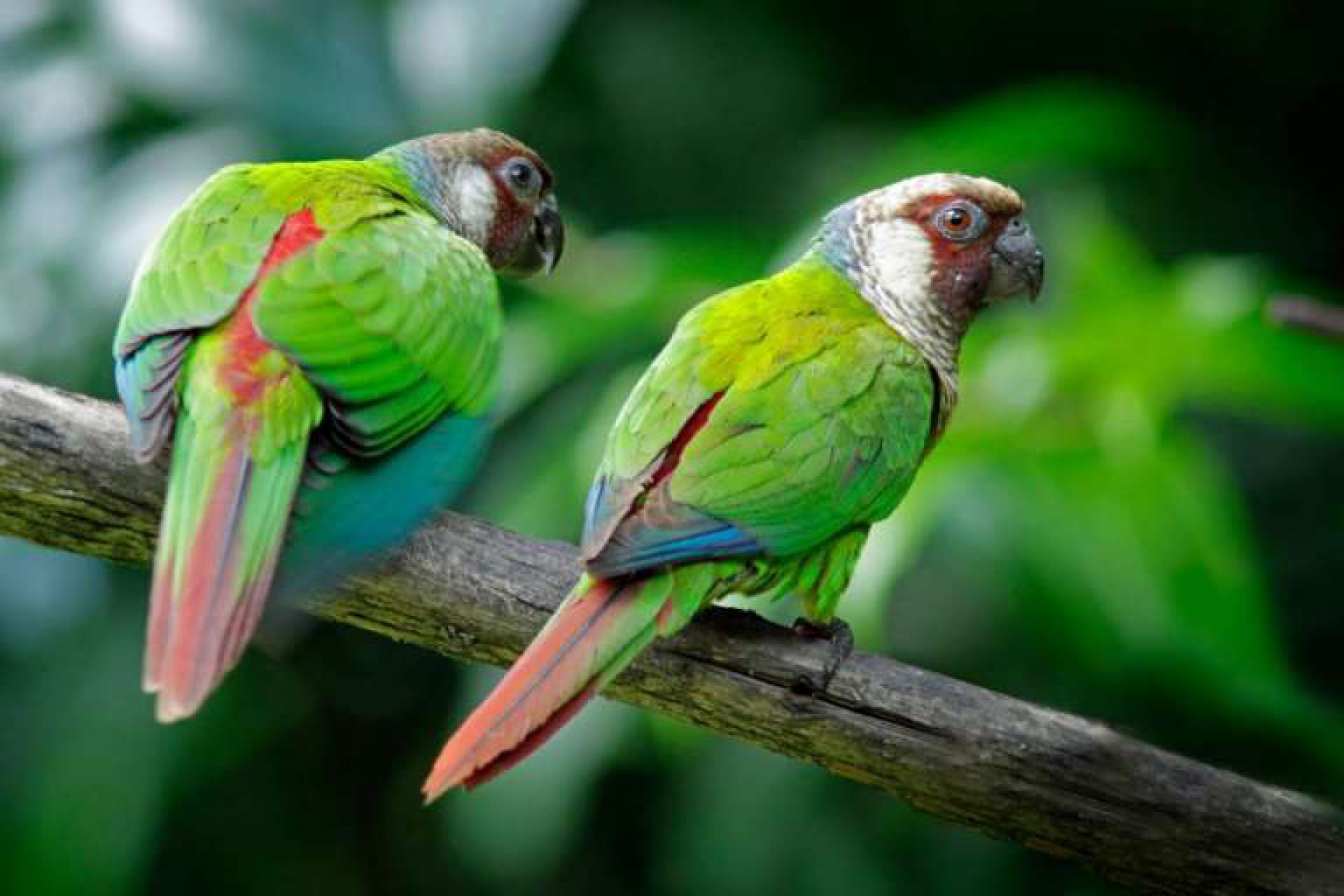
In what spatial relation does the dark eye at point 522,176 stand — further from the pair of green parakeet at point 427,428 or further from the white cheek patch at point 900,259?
the white cheek patch at point 900,259

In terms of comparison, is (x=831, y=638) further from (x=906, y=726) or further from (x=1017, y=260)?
(x=1017, y=260)

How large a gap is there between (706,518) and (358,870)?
3458 mm

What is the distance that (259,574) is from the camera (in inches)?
77.3

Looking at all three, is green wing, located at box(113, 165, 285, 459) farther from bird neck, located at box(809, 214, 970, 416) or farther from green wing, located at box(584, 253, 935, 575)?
bird neck, located at box(809, 214, 970, 416)

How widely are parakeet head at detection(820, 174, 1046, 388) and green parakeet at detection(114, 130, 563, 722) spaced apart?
765 millimetres

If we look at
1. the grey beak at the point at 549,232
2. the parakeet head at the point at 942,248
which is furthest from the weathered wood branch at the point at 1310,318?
the grey beak at the point at 549,232

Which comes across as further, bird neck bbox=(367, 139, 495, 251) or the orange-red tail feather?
bird neck bbox=(367, 139, 495, 251)

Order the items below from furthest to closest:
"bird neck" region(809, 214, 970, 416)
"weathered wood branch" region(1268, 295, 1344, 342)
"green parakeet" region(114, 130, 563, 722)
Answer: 1. "bird neck" region(809, 214, 970, 416)
2. "weathered wood branch" region(1268, 295, 1344, 342)
3. "green parakeet" region(114, 130, 563, 722)

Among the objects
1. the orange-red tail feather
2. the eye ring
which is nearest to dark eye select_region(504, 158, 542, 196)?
the eye ring

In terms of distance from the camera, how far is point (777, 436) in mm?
2438

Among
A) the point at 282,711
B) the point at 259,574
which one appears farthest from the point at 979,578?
the point at 259,574

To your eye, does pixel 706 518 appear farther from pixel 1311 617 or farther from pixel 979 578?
pixel 1311 617

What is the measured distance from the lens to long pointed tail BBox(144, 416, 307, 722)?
5.78ft

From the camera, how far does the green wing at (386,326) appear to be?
2262 mm
